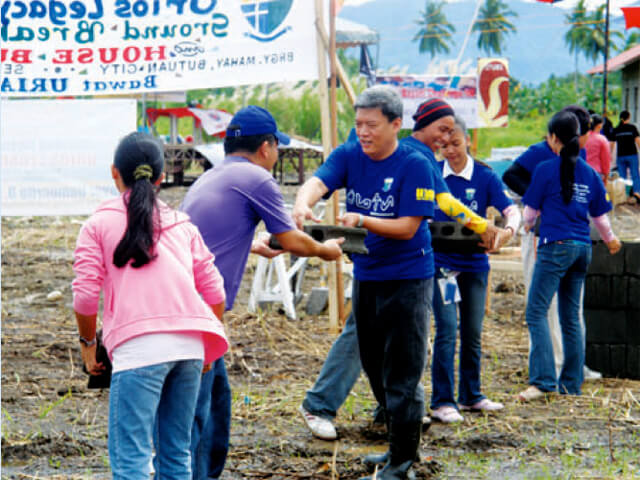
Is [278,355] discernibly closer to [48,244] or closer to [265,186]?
[265,186]

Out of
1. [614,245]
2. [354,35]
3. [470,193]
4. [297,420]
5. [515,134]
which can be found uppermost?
[515,134]

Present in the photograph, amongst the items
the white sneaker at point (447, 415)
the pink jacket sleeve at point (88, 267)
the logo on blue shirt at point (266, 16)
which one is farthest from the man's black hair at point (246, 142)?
the logo on blue shirt at point (266, 16)

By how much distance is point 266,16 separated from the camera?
319 inches

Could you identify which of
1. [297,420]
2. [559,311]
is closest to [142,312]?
[297,420]

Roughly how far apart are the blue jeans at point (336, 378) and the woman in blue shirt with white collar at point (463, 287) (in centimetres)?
69

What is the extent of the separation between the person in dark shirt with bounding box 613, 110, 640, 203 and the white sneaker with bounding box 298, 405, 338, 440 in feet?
59.1

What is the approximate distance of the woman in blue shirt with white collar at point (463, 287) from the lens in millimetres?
6027

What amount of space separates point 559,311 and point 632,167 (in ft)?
56.3

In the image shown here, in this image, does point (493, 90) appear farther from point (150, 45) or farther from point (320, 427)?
point (320, 427)

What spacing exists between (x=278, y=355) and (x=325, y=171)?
3.46 metres

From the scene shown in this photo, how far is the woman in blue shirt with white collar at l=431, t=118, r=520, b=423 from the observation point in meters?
6.03

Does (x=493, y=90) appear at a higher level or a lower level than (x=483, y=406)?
higher

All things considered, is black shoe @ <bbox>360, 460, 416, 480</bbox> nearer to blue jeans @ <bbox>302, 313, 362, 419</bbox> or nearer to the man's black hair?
blue jeans @ <bbox>302, 313, 362, 419</bbox>

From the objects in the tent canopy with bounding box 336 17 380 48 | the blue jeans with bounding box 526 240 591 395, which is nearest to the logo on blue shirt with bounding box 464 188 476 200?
the blue jeans with bounding box 526 240 591 395
